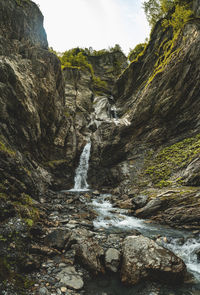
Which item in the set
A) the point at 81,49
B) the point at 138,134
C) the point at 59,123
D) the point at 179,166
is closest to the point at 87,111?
the point at 59,123

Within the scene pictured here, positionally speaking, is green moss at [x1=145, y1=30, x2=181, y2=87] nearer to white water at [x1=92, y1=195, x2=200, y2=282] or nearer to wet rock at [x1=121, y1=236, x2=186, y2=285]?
white water at [x1=92, y1=195, x2=200, y2=282]

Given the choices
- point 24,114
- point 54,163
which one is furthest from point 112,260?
point 54,163

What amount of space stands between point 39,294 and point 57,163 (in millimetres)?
17152

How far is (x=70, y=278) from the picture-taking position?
4539 mm

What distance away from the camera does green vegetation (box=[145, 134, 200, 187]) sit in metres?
14.2

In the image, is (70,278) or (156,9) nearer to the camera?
(70,278)

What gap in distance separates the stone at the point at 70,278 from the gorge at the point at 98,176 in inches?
1.2

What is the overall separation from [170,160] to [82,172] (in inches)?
537

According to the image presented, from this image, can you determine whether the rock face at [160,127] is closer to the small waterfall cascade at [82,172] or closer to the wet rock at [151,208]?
the small waterfall cascade at [82,172]

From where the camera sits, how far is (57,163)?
20234 millimetres

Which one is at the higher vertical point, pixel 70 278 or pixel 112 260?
pixel 112 260

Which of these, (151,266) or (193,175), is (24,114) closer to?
(151,266)

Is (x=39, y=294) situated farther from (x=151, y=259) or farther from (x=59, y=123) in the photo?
(x=59, y=123)

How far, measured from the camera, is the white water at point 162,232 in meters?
6.14
